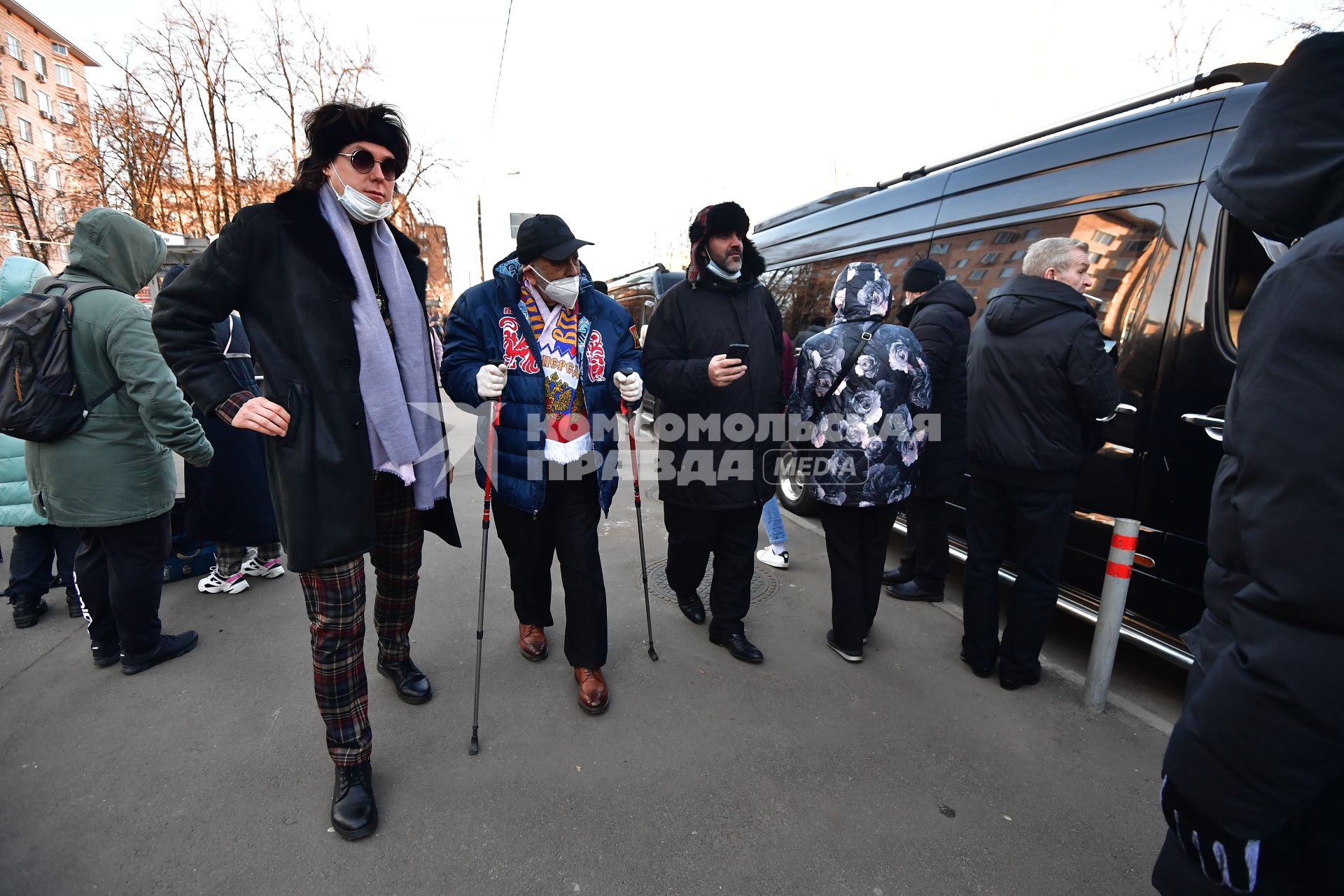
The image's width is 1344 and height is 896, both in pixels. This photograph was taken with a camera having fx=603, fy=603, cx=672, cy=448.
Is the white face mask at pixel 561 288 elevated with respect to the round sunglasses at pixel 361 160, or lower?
lower

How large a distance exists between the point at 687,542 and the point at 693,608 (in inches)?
24.8

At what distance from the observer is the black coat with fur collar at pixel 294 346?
183 centimetres

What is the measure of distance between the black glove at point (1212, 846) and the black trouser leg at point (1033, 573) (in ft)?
6.39

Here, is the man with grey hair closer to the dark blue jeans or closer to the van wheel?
the van wheel

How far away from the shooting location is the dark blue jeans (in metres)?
3.36

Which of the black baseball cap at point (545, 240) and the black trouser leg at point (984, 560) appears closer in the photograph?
the black baseball cap at point (545, 240)

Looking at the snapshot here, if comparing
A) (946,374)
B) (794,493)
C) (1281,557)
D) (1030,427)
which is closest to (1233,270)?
(1030,427)

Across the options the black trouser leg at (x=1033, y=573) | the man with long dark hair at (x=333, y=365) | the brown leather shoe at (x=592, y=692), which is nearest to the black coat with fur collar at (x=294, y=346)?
the man with long dark hair at (x=333, y=365)

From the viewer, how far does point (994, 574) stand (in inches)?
118

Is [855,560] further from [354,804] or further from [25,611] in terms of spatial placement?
[25,611]

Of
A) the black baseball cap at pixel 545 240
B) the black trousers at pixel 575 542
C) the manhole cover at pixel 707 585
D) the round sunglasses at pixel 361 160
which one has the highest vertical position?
the round sunglasses at pixel 361 160

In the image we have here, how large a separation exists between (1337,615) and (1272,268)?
513 millimetres

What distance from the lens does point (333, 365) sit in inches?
76.3

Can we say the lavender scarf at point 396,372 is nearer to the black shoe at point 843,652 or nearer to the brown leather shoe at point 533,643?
the brown leather shoe at point 533,643
